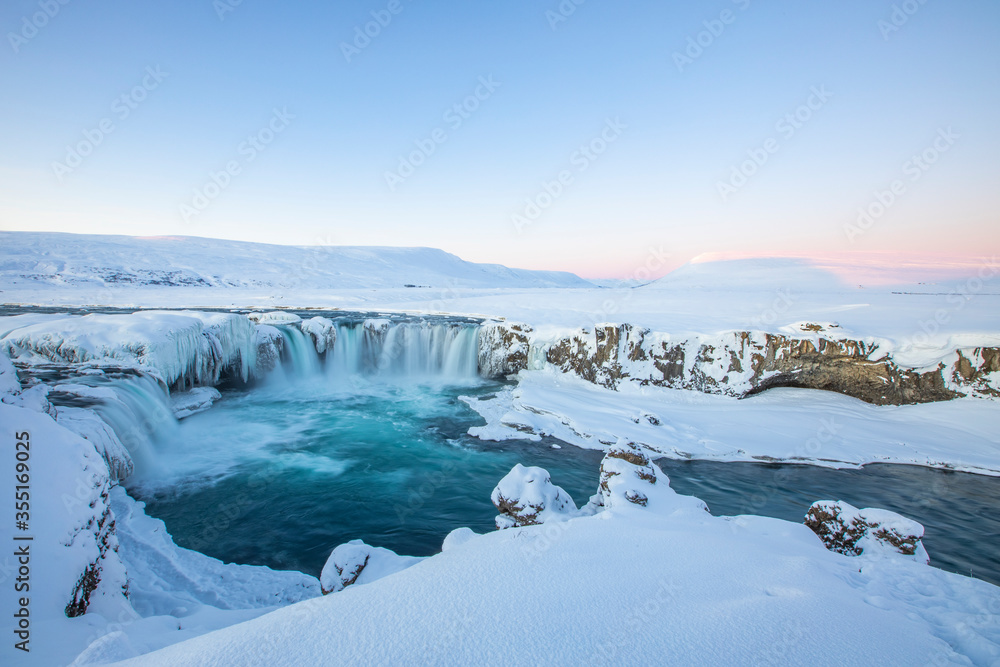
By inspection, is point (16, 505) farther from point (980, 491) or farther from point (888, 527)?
point (980, 491)

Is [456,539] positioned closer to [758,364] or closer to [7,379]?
[7,379]

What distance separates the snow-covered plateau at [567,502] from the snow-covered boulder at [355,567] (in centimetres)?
3

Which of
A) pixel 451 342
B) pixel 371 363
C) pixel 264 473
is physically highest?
pixel 451 342

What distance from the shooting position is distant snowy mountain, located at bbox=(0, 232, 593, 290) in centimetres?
4425

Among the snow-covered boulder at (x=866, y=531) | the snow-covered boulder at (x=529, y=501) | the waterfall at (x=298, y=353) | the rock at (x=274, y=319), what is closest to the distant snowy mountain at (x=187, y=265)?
the rock at (x=274, y=319)

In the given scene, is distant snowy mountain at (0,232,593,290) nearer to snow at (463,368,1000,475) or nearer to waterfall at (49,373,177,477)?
waterfall at (49,373,177,477)

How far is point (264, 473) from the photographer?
879 cm

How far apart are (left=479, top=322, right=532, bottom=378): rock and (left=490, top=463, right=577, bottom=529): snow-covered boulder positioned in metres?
11.8

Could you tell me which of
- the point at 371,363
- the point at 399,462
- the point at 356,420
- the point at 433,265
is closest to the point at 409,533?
the point at 399,462

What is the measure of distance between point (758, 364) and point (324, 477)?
13.2 metres

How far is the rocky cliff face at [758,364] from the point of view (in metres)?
11.2

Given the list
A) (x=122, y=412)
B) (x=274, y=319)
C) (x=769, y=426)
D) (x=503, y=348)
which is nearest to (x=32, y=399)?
(x=122, y=412)

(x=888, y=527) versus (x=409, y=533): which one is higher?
(x=888, y=527)

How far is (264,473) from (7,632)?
6.45 metres
